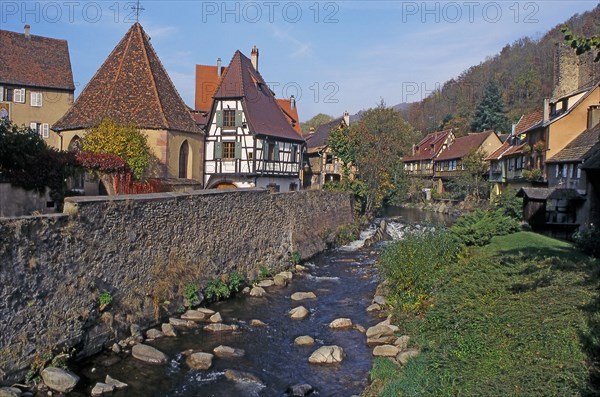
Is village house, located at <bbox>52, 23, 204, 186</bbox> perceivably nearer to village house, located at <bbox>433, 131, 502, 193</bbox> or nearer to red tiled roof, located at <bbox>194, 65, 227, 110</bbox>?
red tiled roof, located at <bbox>194, 65, 227, 110</bbox>

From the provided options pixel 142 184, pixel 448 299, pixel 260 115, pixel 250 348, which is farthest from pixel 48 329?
pixel 260 115

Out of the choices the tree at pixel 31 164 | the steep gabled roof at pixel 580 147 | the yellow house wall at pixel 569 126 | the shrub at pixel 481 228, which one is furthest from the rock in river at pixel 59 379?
the yellow house wall at pixel 569 126

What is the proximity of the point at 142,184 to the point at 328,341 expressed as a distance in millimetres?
12368

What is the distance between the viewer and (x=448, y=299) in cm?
1385

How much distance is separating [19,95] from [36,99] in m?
1.11

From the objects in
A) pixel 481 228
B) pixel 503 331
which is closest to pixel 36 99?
pixel 481 228

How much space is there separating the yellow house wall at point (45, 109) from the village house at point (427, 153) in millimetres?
40345

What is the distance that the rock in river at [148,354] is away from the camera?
1269cm

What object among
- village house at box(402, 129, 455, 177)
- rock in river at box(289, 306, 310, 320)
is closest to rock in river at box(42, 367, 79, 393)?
rock in river at box(289, 306, 310, 320)

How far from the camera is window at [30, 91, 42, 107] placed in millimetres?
36594

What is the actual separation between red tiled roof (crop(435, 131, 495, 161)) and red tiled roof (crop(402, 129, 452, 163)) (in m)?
1.95

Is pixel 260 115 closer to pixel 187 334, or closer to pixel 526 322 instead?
pixel 187 334

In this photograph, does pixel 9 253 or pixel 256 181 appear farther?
pixel 256 181

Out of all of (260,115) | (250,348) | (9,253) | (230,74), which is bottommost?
(250,348)
